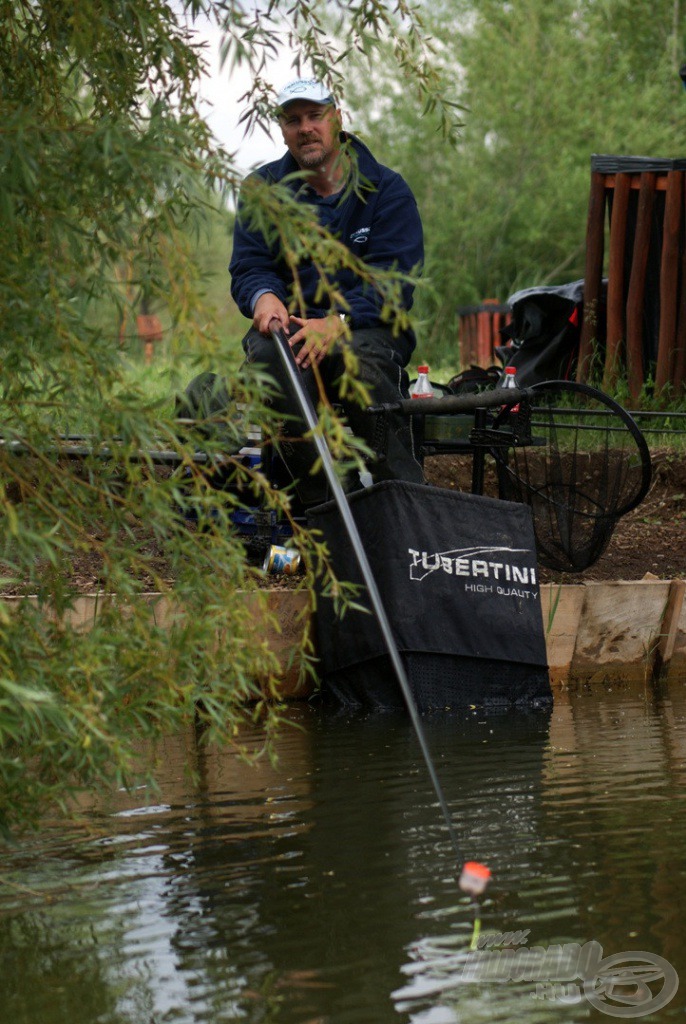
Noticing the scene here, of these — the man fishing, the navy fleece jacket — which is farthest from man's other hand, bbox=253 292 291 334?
the navy fleece jacket

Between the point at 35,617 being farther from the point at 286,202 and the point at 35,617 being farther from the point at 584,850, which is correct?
the point at 584,850

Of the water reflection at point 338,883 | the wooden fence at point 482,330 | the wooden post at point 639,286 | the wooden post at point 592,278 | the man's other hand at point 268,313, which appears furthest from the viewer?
the wooden fence at point 482,330

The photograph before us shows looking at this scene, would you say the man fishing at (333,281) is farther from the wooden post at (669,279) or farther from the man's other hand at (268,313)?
the wooden post at (669,279)

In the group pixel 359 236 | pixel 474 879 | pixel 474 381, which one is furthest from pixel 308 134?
pixel 474 381

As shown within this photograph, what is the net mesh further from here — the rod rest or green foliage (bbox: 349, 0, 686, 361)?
green foliage (bbox: 349, 0, 686, 361)

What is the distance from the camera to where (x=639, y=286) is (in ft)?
31.5

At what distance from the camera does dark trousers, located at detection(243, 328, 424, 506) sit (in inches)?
216

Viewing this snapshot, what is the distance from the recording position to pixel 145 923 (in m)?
3.06

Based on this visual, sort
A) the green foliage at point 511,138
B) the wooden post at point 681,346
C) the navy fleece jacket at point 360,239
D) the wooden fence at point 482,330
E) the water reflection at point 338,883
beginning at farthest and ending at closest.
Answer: the green foliage at point 511,138 < the wooden fence at point 482,330 < the wooden post at point 681,346 < the navy fleece jacket at point 360,239 < the water reflection at point 338,883

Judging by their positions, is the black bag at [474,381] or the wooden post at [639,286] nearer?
the black bag at [474,381]

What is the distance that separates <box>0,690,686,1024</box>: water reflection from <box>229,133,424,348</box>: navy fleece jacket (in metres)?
1.87

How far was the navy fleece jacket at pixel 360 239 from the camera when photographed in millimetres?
5629

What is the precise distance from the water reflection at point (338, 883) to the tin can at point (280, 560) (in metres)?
1.20

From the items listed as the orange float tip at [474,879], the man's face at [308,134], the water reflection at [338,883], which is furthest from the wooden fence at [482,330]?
the orange float tip at [474,879]
